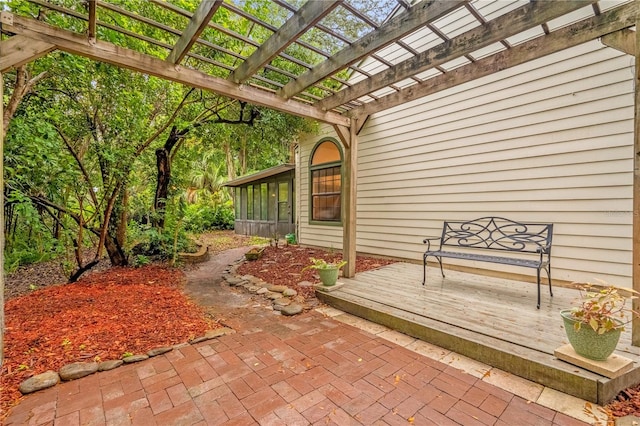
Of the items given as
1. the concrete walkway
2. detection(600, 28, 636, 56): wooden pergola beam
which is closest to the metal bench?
the concrete walkway

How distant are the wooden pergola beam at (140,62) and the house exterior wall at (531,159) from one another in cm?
237

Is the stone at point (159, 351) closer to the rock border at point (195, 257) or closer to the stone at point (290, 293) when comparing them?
the stone at point (290, 293)

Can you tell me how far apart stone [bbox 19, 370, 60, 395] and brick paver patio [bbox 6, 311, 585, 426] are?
0.07 meters

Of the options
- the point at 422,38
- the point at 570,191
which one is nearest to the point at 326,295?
the point at 570,191

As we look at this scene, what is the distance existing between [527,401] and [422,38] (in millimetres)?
5517

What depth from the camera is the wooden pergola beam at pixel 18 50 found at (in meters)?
2.13

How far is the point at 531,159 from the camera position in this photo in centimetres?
392

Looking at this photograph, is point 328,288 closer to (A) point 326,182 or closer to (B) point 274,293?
(B) point 274,293

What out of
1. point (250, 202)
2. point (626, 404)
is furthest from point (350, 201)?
point (250, 202)

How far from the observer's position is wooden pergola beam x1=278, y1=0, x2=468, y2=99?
7.43ft

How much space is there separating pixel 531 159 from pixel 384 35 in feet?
9.36

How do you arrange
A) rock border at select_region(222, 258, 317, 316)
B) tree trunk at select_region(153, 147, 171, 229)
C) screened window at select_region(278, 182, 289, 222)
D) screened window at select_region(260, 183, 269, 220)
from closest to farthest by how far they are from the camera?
rock border at select_region(222, 258, 317, 316) < tree trunk at select_region(153, 147, 171, 229) < screened window at select_region(278, 182, 289, 222) < screened window at select_region(260, 183, 269, 220)

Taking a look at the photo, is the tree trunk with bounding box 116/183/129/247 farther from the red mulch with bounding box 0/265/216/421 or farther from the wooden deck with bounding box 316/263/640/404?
the wooden deck with bounding box 316/263/640/404

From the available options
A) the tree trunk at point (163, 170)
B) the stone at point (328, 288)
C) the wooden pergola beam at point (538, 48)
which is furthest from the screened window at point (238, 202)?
the wooden pergola beam at point (538, 48)
